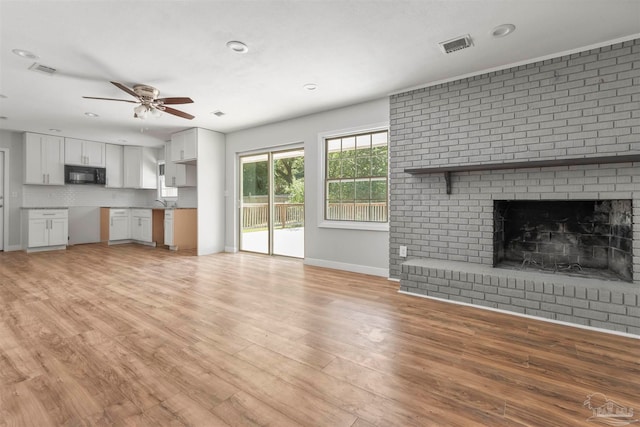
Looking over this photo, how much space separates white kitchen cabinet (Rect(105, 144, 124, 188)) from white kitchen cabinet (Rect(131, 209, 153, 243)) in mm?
873

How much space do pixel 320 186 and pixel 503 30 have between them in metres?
2.97

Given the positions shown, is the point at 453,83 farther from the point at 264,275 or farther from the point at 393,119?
the point at 264,275

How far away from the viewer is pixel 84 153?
277 inches

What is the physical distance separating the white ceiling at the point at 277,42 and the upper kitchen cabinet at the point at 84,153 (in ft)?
9.38

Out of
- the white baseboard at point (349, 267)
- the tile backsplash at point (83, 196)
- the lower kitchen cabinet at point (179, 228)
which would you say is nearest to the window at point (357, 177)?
the white baseboard at point (349, 267)

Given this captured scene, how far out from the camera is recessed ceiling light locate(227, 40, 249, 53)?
2.77m

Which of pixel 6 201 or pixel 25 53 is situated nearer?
pixel 25 53

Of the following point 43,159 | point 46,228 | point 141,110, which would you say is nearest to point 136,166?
point 43,159

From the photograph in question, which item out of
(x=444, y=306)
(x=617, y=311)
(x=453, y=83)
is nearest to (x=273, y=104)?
(x=453, y=83)

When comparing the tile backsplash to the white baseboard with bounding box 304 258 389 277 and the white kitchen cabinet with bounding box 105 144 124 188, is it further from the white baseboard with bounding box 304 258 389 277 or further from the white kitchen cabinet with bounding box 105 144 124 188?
the white baseboard with bounding box 304 258 389 277

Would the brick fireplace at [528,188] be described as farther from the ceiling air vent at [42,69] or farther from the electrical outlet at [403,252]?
the ceiling air vent at [42,69]

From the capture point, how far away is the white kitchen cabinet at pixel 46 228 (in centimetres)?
608

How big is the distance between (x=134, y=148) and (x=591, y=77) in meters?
8.89

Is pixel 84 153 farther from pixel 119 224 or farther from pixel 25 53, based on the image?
pixel 25 53
